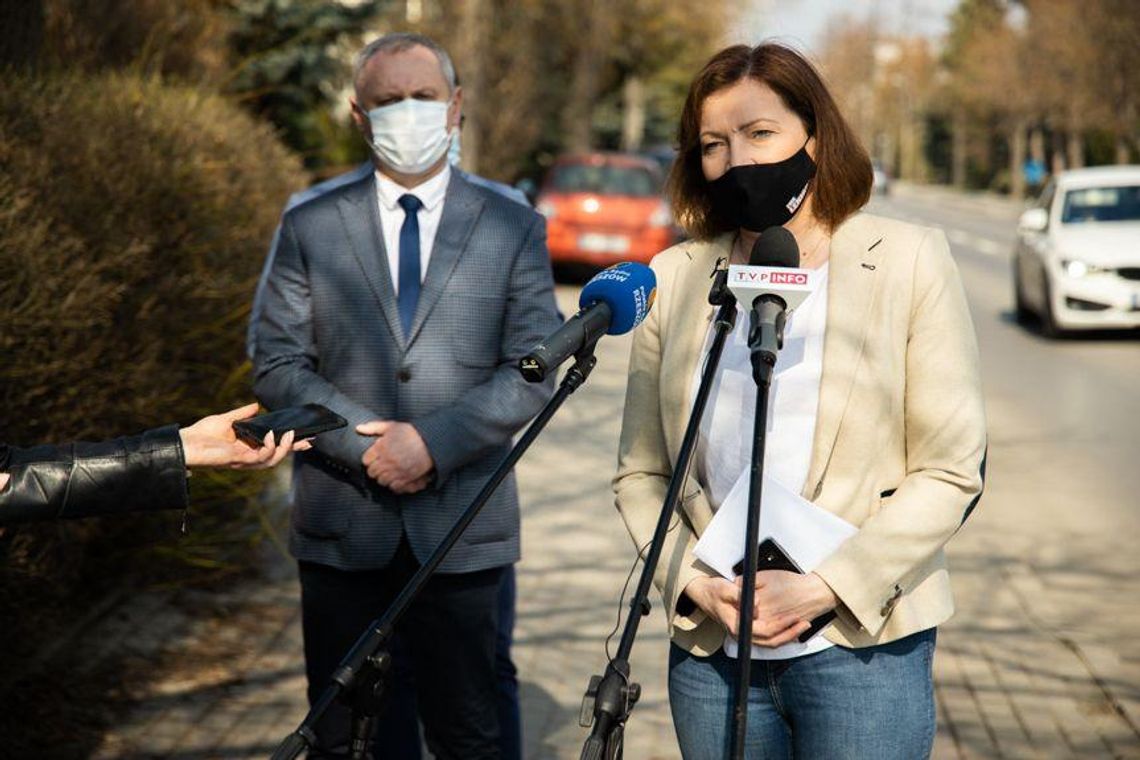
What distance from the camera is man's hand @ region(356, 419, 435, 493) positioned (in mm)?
3742

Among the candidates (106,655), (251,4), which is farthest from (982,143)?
(106,655)

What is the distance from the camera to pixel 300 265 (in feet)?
13.0

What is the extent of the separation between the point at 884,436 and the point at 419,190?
5.58 feet

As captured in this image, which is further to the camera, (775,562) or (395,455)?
(395,455)

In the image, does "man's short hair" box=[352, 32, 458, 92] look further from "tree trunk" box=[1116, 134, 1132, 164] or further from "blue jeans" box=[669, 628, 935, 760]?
"tree trunk" box=[1116, 134, 1132, 164]

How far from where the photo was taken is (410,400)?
3.88 m

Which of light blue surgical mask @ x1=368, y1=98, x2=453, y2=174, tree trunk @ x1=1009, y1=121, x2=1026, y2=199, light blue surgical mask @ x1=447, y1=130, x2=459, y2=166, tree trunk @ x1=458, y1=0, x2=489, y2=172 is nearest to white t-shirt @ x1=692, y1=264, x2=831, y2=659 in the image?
light blue surgical mask @ x1=368, y1=98, x2=453, y2=174

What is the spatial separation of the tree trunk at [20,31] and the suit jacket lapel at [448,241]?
285 centimetres

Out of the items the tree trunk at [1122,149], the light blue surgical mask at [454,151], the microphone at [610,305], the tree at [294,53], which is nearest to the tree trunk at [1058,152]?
the tree trunk at [1122,149]

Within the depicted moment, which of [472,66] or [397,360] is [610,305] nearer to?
[397,360]

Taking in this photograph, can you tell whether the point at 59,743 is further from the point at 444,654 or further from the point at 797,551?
the point at 797,551

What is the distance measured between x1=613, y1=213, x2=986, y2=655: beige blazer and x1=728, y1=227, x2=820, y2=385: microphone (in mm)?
261

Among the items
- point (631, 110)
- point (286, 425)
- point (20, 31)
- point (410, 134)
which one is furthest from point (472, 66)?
point (631, 110)

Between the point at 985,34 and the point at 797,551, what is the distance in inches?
3129
